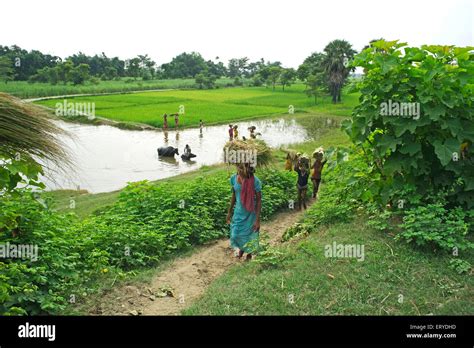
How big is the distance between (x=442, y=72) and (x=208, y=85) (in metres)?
58.2

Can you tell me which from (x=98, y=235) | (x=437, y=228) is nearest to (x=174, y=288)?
(x=98, y=235)

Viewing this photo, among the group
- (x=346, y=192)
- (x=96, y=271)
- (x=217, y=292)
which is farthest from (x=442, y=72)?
(x=96, y=271)

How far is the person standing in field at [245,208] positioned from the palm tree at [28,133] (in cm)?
250

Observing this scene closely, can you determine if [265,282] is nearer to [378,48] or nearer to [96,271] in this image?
[96,271]

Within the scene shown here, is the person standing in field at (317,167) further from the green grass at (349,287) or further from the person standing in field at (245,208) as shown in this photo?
the green grass at (349,287)

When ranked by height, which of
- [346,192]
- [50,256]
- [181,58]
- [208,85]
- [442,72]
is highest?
[181,58]

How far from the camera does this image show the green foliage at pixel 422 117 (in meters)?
4.58

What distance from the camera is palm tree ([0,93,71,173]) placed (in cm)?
326

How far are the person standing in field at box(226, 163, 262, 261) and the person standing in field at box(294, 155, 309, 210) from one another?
9.81ft

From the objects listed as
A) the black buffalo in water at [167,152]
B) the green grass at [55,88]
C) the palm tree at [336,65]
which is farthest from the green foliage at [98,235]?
the palm tree at [336,65]

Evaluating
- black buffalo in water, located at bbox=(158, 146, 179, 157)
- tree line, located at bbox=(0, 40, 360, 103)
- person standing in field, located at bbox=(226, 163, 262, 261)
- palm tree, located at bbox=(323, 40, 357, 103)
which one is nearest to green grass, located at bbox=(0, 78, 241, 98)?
tree line, located at bbox=(0, 40, 360, 103)

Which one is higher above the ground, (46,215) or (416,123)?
(416,123)

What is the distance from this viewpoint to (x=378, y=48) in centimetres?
507

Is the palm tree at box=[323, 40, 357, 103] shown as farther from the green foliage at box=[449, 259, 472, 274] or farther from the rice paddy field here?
the green foliage at box=[449, 259, 472, 274]
